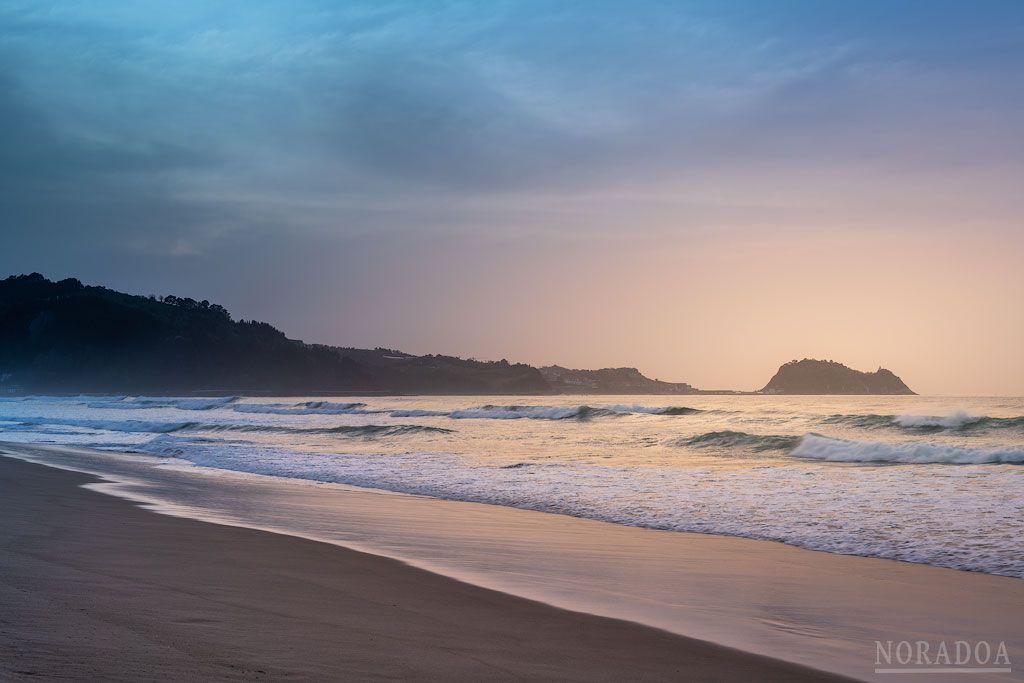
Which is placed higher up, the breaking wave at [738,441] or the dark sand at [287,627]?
the dark sand at [287,627]

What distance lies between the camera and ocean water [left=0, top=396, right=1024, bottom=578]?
9.06 m

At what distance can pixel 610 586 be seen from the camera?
643 centimetres

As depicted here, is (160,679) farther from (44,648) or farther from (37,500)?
(37,500)

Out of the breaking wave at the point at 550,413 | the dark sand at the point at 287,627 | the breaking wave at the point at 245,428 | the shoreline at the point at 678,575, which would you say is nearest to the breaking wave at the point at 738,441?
the breaking wave at the point at 245,428

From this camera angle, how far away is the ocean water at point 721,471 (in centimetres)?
906

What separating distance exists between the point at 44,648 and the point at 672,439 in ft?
74.6

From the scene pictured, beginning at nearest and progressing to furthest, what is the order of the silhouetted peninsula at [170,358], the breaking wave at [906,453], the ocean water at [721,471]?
the ocean water at [721,471] → the breaking wave at [906,453] → the silhouetted peninsula at [170,358]

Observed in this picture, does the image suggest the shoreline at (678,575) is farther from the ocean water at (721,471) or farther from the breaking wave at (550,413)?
the breaking wave at (550,413)

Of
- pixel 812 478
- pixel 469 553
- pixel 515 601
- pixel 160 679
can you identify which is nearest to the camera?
pixel 160 679

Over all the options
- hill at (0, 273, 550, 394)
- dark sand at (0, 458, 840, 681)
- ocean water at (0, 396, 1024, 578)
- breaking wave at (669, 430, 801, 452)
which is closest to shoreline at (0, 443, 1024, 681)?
dark sand at (0, 458, 840, 681)

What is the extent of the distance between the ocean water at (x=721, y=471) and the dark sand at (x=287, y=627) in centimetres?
423

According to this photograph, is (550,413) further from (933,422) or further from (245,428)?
(933,422)

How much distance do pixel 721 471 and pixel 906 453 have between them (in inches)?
247

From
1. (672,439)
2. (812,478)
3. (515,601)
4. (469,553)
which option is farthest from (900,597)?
(672,439)
